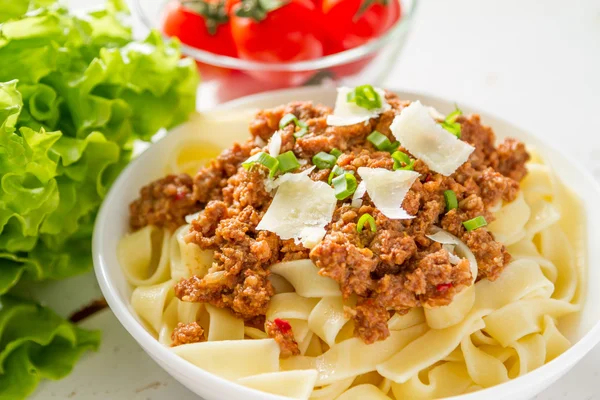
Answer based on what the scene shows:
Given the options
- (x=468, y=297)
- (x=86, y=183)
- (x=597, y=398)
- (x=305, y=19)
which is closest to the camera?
(x=468, y=297)

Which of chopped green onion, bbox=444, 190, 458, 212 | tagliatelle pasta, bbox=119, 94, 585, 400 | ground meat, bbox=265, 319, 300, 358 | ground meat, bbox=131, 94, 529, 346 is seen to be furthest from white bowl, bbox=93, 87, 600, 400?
chopped green onion, bbox=444, 190, 458, 212

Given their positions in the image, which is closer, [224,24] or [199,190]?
[199,190]

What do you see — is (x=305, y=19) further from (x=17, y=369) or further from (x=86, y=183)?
(x=17, y=369)

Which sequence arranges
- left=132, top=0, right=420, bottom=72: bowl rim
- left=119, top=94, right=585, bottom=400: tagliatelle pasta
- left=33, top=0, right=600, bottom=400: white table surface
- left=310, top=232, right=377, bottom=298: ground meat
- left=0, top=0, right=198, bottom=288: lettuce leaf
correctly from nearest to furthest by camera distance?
1. left=310, top=232, right=377, bottom=298: ground meat
2. left=119, top=94, right=585, bottom=400: tagliatelle pasta
3. left=0, top=0, right=198, bottom=288: lettuce leaf
4. left=132, top=0, right=420, bottom=72: bowl rim
5. left=33, top=0, right=600, bottom=400: white table surface

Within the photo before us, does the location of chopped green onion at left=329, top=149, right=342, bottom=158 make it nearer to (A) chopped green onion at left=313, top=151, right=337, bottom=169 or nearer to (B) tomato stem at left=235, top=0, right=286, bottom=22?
(A) chopped green onion at left=313, top=151, right=337, bottom=169

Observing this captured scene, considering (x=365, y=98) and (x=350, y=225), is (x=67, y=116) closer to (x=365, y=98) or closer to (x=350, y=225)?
(x=365, y=98)

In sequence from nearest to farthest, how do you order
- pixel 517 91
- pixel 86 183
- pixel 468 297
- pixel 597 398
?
pixel 468 297 → pixel 597 398 → pixel 86 183 → pixel 517 91

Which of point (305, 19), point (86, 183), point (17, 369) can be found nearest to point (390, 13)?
point (305, 19)

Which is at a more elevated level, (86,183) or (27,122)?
(27,122)
